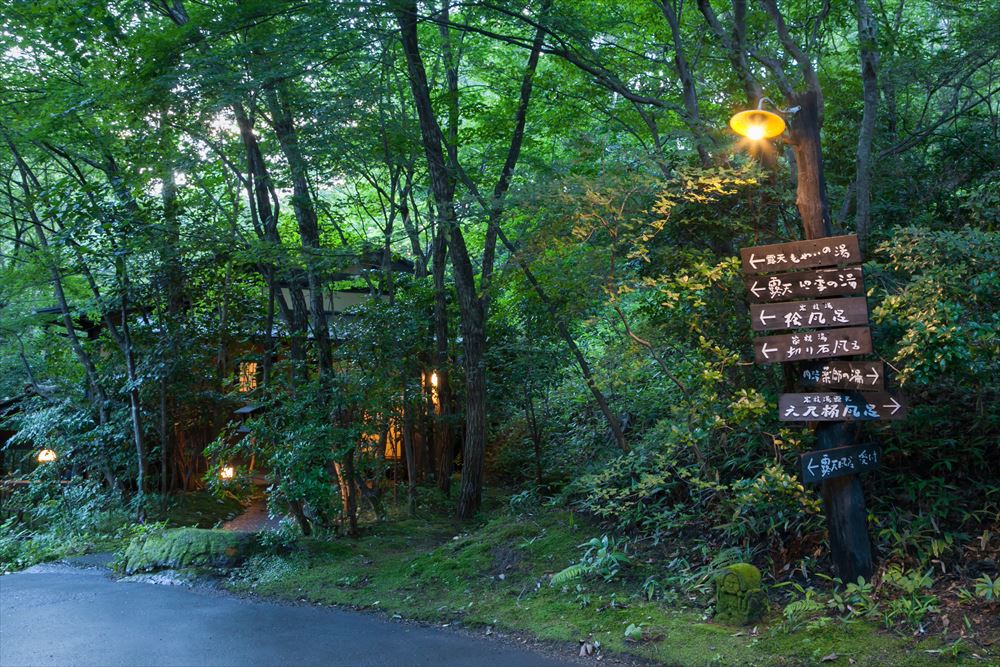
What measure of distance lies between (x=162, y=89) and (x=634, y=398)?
728 cm

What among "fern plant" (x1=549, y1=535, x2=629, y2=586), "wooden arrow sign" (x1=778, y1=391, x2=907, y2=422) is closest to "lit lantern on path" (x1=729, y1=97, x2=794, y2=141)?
"wooden arrow sign" (x1=778, y1=391, x2=907, y2=422)

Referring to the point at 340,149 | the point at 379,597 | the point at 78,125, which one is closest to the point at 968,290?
the point at 379,597

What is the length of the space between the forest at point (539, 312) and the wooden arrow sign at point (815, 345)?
0.88ft

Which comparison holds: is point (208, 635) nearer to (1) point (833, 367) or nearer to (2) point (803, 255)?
(1) point (833, 367)

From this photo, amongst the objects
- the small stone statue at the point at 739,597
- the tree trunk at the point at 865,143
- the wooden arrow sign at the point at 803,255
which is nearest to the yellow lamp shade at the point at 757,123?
the wooden arrow sign at the point at 803,255

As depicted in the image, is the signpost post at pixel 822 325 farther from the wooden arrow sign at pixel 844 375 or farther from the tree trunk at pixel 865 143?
the tree trunk at pixel 865 143

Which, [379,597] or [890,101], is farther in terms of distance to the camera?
[890,101]

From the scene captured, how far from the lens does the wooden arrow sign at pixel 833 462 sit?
5.73 metres

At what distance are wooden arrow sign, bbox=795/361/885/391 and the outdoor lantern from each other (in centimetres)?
196

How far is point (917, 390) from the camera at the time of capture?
7.47 meters

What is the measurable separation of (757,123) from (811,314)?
1.63 meters

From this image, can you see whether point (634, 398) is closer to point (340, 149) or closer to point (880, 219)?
point (880, 219)

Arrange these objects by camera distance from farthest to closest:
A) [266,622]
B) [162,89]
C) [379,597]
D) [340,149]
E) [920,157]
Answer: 1. [340,149]
2. [920,157]
3. [162,89]
4. [379,597]
5. [266,622]

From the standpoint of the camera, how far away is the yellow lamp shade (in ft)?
18.8
